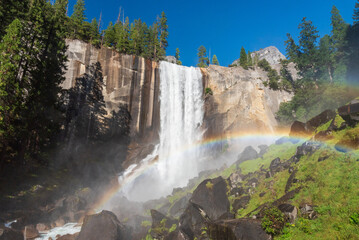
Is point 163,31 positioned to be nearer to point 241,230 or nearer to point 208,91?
point 208,91

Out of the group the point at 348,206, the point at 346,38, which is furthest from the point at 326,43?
the point at 348,206

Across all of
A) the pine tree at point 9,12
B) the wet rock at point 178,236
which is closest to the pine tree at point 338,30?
the wet rock at point 178,236

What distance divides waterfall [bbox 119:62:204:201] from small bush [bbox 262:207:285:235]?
25.4m

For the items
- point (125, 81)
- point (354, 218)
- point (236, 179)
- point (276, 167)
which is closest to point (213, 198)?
point (236, 179)

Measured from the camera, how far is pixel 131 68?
3997cm

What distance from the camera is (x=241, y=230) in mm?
10727

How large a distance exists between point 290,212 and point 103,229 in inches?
548

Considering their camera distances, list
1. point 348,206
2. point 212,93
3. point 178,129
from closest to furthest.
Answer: point 348,206, point 178,129, point 212,93

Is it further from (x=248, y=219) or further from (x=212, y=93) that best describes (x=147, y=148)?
(x=248, y=219)

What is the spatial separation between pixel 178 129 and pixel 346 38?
46833 millimetres

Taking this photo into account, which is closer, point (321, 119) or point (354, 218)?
point (354, 218)

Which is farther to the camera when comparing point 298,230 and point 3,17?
point 3,17

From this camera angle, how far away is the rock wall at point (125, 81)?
37406 millimetres

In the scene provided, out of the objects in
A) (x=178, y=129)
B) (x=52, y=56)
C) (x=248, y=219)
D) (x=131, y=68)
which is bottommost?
(x=248, y=219)
